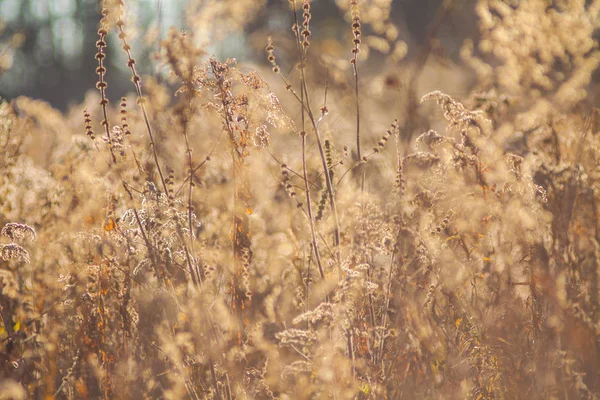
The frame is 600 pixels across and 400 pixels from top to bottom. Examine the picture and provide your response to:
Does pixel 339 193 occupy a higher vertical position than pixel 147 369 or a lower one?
higher

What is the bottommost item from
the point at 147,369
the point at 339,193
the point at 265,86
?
the point at 147,369

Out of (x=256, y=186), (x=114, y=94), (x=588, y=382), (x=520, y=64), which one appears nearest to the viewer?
(x=588, y=382)

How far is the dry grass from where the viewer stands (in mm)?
1479

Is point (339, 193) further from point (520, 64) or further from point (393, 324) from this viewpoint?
point (520, 64)

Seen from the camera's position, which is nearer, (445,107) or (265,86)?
(265,86)

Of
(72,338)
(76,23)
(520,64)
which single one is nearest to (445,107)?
(520,64)

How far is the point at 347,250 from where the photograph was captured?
178 centimetres

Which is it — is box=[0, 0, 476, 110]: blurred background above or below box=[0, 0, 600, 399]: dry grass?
above

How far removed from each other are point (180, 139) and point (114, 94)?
9.00 metres

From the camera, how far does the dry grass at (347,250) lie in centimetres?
148

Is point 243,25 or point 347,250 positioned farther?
point 347,250

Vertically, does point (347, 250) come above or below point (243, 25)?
below

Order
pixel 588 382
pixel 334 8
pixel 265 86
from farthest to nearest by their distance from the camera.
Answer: pixel 334 8 → pixel 588 382 → pixel 265 86

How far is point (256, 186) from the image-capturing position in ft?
7.02
